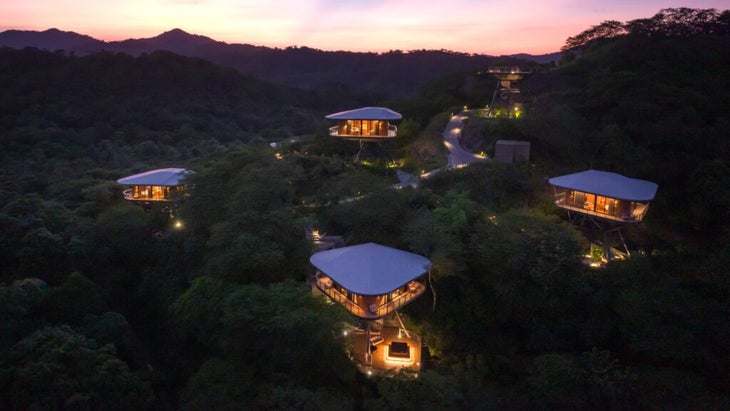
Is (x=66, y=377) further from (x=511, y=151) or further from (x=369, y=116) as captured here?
(x=511, y=151)

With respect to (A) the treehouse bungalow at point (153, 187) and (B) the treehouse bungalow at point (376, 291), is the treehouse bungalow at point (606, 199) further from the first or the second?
(A) the treehouse bungalow at point (153, 187)

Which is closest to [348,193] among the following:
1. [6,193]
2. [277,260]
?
[277,260]

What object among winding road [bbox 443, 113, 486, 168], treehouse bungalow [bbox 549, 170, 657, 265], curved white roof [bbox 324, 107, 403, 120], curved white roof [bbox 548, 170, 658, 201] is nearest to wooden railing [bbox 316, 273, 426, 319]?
treehouse bungalow [bbox 549, 170, 657, 265]

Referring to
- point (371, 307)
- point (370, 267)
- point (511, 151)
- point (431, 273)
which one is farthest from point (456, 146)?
point (371, 307)

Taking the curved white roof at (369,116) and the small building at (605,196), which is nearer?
the small building at (605,196)

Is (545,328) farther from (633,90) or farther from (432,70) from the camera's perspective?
(432,70)

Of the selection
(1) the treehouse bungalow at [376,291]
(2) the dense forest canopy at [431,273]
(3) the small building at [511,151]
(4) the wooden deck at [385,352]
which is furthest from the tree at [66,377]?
(3) the small building at [511,151]
